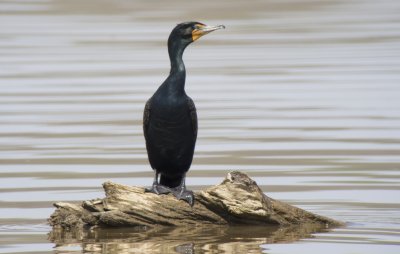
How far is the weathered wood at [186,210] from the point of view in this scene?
10891mm

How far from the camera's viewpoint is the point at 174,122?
443 inches

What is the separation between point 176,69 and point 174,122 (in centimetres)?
40

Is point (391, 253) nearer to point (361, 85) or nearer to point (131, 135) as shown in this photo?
point (131, 135)

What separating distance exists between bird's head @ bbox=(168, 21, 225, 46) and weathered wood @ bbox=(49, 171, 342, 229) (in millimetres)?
1178

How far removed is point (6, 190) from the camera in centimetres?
1309

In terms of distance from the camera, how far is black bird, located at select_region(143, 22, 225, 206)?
36.8 ft

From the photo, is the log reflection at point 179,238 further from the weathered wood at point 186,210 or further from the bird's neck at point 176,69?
the bird's neck at point 176,69

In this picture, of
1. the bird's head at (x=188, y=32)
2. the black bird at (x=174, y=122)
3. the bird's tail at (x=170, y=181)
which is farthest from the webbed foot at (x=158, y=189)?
the bird's head at (x=188, y=32)

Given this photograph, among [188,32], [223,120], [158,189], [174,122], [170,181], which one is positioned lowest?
[158,189]

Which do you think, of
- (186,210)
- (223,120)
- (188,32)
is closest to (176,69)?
(188,32)

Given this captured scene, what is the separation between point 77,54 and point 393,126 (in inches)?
367

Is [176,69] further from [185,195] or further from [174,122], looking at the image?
[185,195]

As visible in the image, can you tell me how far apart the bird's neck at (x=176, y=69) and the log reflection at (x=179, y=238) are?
1034 millimetres

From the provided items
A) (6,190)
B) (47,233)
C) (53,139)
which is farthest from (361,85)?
(47,233)
